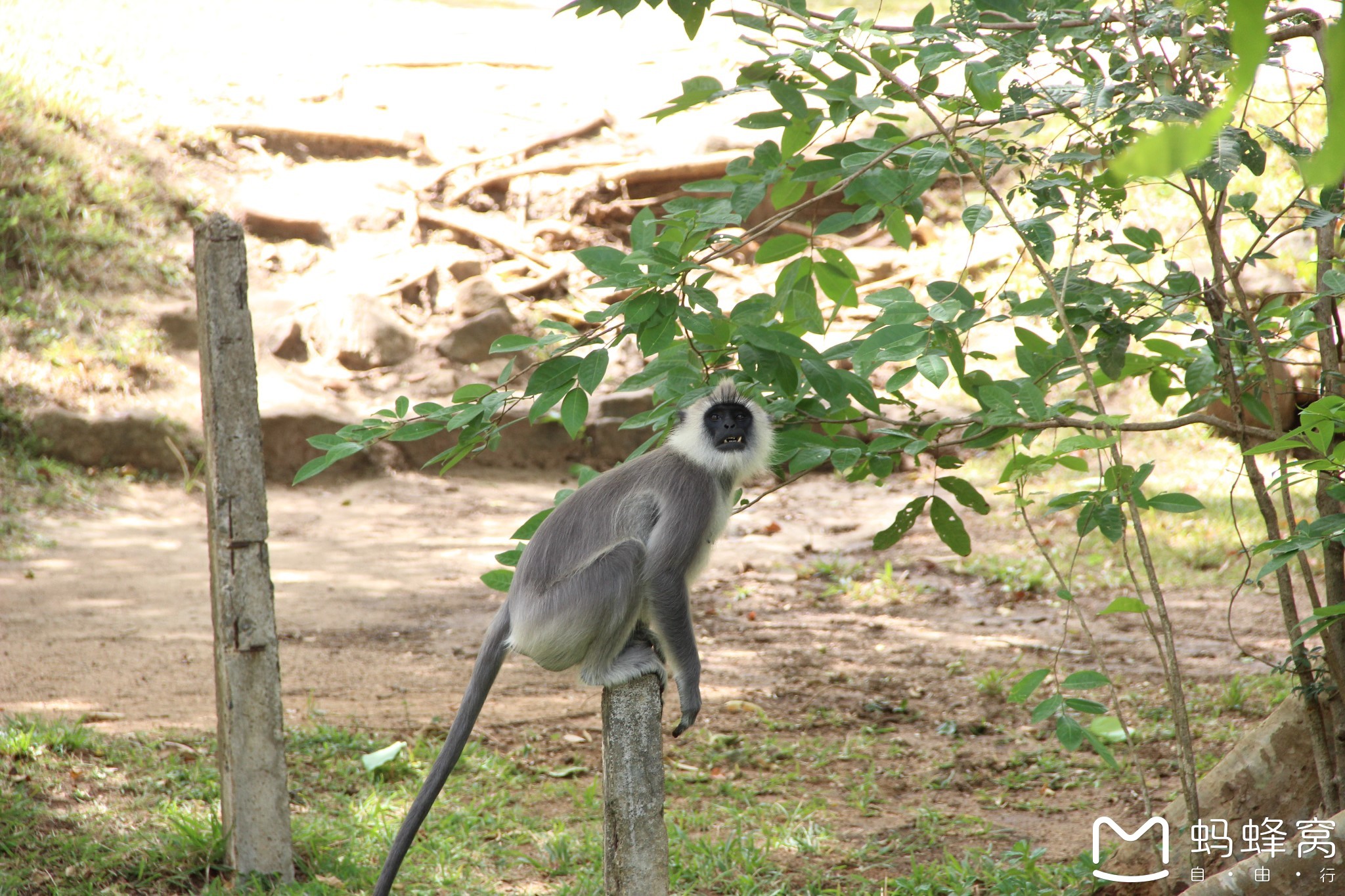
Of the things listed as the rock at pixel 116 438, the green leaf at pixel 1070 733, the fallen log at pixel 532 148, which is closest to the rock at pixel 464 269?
the fallen log at pixel 532 148

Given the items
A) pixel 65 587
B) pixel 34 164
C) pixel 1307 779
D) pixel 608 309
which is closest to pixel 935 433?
pixel 608 309

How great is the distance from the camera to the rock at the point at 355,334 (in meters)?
12.6

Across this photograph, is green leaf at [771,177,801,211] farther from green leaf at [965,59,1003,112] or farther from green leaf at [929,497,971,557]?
green leaf at [929,497,971,557]

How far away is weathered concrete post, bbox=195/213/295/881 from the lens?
3.86m

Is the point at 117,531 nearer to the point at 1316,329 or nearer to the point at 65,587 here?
the point at 65,587

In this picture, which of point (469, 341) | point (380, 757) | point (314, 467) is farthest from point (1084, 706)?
point (469, 341)

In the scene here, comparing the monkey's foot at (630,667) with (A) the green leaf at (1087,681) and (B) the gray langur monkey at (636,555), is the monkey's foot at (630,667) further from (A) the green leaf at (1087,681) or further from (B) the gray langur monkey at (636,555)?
(A) the green leaf at (1087,681)

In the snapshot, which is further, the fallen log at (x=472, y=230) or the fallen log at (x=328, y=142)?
the fallen log at (x=328, y=142)

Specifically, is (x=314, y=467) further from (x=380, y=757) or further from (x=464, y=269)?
Answer: (x=464, y=269)

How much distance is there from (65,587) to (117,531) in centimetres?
155

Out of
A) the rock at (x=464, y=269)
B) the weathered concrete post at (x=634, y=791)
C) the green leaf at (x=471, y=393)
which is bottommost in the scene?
the weathered concrete post at (x=634, y=791)

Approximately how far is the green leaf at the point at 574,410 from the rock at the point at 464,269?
11268 millimetres

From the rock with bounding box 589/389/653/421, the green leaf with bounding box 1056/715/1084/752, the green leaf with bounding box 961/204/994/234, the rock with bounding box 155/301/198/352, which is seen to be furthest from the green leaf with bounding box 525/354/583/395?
the rock with bounding box 155/301/198/352

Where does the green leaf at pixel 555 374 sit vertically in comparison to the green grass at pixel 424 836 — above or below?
above
